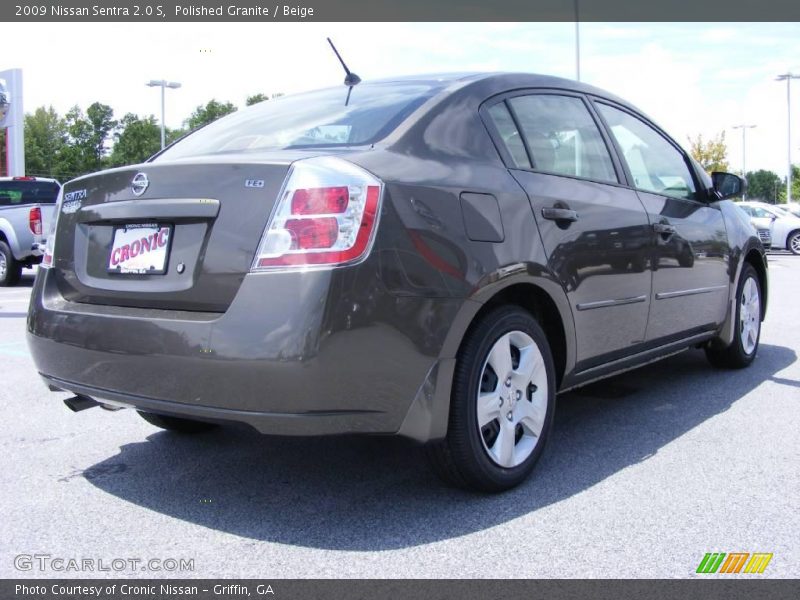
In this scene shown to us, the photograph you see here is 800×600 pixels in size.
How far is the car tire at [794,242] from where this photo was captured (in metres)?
23.0

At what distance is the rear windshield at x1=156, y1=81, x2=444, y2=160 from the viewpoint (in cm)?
324

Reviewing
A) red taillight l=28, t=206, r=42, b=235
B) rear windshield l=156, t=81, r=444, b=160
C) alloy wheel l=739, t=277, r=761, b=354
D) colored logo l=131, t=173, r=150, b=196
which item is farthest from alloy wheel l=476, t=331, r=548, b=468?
red taillight l=28, t=206, r=42, b=235

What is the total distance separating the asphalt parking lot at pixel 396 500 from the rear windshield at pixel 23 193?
10518 millimetres

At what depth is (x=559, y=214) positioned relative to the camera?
351cm

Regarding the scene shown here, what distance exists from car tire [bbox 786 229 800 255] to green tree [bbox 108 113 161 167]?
53487 millimetres

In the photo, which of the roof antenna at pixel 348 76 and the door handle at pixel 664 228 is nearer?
the roof antenna at pixel 348 76

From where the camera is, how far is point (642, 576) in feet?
8.25

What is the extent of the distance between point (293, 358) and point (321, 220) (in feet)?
1.47

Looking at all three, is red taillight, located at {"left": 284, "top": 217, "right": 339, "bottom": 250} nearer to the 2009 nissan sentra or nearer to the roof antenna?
the 2009 nissan sentra

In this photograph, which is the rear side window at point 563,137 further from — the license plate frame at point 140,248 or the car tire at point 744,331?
the car tire at point 744,331

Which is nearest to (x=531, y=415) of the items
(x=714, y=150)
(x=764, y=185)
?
(x=714, y=150)

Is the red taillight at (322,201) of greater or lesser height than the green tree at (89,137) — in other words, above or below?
below

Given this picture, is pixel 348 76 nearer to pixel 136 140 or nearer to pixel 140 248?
pixel 140 248

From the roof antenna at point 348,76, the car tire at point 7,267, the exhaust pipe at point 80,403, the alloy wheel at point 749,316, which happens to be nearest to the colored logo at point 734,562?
the exhaust pipe at point 80,403
